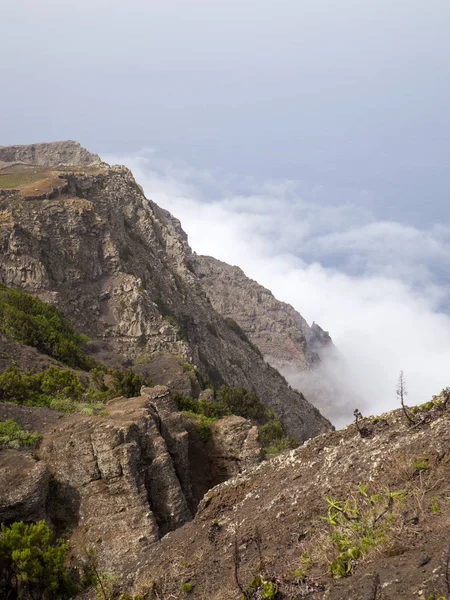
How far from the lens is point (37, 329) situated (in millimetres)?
31688

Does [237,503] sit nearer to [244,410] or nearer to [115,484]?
[115,484]

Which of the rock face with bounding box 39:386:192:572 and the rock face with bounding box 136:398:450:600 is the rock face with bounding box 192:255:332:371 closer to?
the rock face with bounding box 39:386:192:572

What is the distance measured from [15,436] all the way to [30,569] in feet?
19.1

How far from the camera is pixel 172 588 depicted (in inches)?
372

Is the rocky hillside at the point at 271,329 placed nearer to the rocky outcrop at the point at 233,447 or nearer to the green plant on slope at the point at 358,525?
the rocky outcrop at the point at 233,447

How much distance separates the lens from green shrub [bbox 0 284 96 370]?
99.6 feet

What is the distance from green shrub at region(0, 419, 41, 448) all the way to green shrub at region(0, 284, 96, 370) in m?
13.5

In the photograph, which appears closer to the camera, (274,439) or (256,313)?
(274,439)

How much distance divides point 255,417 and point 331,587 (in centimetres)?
3287

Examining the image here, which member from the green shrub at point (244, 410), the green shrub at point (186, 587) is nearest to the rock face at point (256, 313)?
the green shrub at point (244, 410)

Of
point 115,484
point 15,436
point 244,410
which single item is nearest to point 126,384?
point 15,436

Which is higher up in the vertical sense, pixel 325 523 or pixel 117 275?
pixel 117 275

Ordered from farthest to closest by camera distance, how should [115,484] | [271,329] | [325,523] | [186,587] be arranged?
[271,329] < [115,484] < [186,587] < [325,523]

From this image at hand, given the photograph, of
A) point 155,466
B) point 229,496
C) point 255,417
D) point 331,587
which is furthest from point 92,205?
point 331,587
